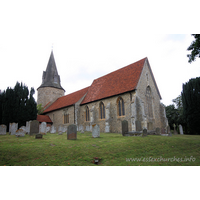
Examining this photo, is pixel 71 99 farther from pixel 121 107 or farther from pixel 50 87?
pixel 121 107

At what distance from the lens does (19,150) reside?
6.56 m

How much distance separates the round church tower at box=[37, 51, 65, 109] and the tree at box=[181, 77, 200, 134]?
24808mm

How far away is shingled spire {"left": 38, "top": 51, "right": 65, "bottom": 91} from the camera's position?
3289 centimetres

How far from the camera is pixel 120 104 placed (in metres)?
17.5

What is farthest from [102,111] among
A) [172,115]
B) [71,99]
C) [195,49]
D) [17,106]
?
[172,115]

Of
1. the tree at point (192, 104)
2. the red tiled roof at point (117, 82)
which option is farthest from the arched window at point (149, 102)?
the tree at point (192, 104)

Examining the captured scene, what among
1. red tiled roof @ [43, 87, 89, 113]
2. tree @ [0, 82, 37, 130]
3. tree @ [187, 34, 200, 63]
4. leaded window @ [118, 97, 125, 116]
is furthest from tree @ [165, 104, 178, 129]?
tree @ [0, 82, 37, 130]

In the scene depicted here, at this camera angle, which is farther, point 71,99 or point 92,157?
point 71,99

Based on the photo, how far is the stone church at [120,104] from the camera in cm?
1622

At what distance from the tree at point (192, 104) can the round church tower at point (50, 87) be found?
24.8 metres

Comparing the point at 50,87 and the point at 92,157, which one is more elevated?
the point at 50,87

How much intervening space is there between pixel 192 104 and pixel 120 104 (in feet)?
37.9

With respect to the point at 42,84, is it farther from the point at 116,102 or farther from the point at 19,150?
the point at 19,150

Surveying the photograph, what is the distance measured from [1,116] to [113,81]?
614 inches
